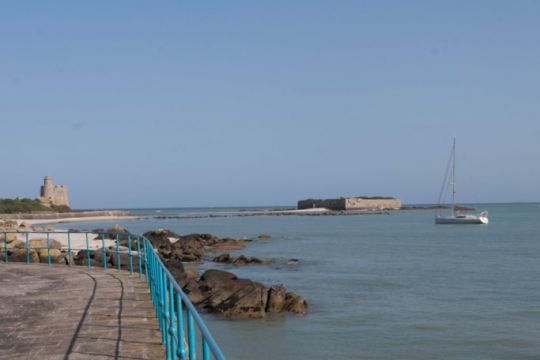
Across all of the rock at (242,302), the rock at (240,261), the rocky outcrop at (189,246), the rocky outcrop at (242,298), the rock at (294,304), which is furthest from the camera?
the rocky outcrop at (189,246)

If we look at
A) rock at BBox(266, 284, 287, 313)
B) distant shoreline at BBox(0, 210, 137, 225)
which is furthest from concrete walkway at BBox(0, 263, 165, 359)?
distant shoreline at BBox(0, 210, 137, 225)

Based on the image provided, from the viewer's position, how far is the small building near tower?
120 meters

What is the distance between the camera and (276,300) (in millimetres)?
15477

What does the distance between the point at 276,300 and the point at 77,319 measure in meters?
8.30

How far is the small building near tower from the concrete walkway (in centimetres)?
11316

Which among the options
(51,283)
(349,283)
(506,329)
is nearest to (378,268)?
(349,283)

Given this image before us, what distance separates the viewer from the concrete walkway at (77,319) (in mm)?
6203

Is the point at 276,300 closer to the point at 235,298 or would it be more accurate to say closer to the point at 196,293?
the point at 235,298

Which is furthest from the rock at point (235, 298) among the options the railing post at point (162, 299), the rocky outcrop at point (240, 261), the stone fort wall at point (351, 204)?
the stone fort wall at point (351, 204)

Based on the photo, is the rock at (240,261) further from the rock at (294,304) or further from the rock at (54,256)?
the rock at (294,304)

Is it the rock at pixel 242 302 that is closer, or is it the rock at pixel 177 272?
the rock at pixel 242 302

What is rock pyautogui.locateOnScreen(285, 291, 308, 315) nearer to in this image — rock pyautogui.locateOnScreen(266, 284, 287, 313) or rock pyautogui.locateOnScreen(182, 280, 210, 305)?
rock pyautogui.locateOnScreen(266, 284, 287, 313)

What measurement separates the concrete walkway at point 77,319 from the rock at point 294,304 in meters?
5.11

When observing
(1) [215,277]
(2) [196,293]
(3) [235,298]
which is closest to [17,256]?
(1) [215,277]
